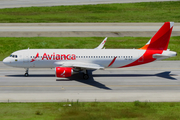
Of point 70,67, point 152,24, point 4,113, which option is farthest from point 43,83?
point 152,24

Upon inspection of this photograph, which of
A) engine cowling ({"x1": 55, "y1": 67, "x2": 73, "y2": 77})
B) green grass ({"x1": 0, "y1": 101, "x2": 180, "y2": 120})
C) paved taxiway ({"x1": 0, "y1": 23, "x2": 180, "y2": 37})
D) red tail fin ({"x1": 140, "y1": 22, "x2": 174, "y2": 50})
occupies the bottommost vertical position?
green grass ({"x1": 0, "y1": 101, "x2": 180, "y2": 120})

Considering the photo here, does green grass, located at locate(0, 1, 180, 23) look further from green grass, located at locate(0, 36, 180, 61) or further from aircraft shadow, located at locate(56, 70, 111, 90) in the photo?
aircraft shadow, located at locate(56, 70, 111, 90)

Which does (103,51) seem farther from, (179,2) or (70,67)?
(179,2)

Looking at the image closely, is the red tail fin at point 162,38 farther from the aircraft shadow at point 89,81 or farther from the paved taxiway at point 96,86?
the aircraft shadow at point 89,81

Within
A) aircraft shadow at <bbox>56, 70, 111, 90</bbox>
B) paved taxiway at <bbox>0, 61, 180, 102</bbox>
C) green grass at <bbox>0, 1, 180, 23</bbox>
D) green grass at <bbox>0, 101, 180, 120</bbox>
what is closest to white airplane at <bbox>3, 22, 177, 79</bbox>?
aircraft shadow at <bbox>56, 70, 111, 90</bbox>

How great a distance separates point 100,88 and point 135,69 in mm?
12440

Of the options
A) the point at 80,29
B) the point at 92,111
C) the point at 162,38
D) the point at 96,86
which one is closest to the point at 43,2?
the point at 80,29

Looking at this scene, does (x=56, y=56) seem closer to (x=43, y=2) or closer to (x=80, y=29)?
(x=80, y=29)

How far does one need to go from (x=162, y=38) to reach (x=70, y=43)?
86.4 ft

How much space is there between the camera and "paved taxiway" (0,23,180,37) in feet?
235

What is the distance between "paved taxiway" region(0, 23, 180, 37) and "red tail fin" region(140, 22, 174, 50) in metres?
28.0

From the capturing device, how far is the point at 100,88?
38.9 meters

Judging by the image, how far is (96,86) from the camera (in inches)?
1564

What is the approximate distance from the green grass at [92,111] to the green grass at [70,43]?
100ft
